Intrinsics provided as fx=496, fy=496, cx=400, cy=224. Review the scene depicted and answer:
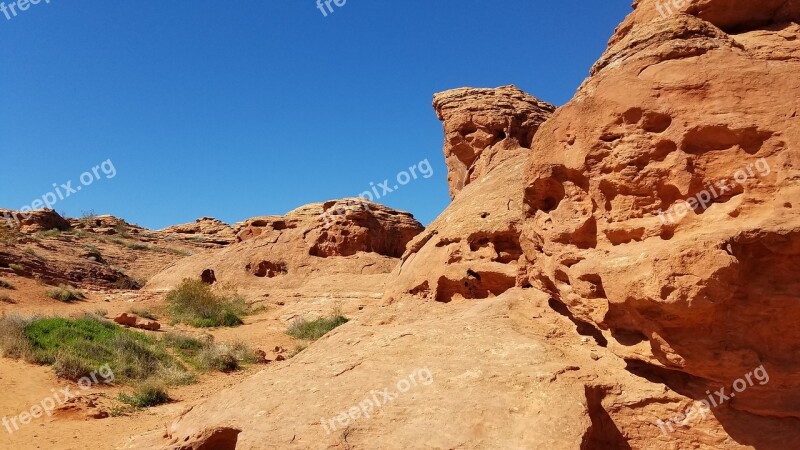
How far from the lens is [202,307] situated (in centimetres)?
1741

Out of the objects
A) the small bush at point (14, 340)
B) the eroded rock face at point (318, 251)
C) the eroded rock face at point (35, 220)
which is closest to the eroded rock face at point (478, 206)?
the small bush at point (14, 340)

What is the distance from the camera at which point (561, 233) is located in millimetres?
4922

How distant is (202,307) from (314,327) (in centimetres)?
506

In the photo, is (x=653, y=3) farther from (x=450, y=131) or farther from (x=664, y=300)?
(x=450, y=131)

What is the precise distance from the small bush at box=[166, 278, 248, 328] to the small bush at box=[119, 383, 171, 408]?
7.08m

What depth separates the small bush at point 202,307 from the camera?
→ 16625 mm

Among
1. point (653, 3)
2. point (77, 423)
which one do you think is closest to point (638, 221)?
point (653, 3)

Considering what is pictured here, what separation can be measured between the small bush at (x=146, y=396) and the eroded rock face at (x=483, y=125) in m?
7.94

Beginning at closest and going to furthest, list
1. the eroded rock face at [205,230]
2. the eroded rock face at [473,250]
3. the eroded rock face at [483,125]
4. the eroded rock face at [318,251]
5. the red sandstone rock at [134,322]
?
1. the eroded rock face at [473,250]
2. the eroded rock face at [483,125]
3. the red sandstone rock at [134,322]
4. the eroded rock face at [318,251]
5. the eroded rock face at [205,230]

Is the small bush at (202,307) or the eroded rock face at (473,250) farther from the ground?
the small bush at (202,307)

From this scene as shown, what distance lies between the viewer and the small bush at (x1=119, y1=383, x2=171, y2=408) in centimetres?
888

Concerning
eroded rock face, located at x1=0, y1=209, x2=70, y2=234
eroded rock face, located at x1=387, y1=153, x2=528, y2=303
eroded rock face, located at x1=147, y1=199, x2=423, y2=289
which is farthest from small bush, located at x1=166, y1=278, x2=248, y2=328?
eroded rock face, located at x1=0, y1=209, x2=70, y2=234

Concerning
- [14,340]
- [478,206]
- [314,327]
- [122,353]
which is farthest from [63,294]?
[478,206]

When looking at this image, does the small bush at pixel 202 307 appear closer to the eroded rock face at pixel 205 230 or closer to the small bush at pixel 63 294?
the small bush at pixel 63 294
